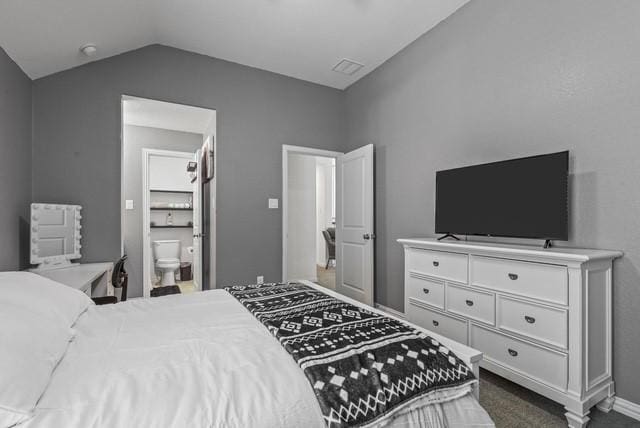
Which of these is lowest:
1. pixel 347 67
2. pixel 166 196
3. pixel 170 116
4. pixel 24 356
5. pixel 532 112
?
pixel 24 356

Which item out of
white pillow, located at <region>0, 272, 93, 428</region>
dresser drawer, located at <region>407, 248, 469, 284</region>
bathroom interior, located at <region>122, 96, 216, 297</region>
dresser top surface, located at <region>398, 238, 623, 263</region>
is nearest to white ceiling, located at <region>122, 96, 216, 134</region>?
bathroom interior, located at <region>122, 96, 216, 297</region>

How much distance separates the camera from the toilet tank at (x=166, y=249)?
548 centimetres

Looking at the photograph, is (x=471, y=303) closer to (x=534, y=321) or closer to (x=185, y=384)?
(x=534, y=321)

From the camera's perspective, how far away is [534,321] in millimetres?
1819

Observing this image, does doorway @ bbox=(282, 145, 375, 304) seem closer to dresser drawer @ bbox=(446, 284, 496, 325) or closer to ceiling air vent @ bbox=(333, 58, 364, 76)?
ceiling air vent @ bbox=(333, 58, 364, 76)

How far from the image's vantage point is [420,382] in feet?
3.50

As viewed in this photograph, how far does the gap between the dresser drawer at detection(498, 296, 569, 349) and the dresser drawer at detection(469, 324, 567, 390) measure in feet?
0.21

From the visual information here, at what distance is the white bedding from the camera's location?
82 centimetres

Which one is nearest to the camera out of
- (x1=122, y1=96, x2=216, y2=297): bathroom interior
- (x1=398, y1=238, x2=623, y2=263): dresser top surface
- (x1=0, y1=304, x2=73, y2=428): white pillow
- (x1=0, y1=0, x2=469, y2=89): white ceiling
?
(x1=0, y1=304, x2=73, y2=428): white pillow

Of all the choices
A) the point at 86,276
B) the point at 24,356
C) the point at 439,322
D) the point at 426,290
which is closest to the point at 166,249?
the point at 86,276

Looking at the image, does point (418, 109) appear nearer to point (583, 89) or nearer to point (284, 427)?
point (583, 89)

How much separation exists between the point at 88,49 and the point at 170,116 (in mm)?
1607

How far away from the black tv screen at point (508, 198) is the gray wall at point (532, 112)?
150mm

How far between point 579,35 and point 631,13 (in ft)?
0.81
